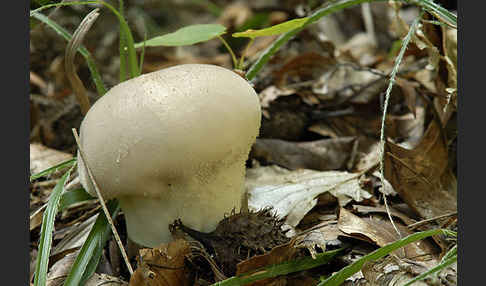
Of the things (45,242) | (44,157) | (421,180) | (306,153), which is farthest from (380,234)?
(44,157)

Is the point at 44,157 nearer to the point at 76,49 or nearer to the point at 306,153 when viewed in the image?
the point at 76,49

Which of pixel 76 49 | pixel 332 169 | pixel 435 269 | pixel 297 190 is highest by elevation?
pixel 76 49

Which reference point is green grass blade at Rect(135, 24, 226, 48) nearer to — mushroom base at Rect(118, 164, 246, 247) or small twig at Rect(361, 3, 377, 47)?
mushroom base at Rect(118, 164, 246, 247)

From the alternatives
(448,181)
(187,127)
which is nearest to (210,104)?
(187,127)

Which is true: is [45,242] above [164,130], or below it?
below

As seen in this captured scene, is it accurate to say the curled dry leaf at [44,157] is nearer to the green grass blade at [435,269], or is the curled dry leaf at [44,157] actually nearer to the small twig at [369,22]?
the green grass blade at [435,269]

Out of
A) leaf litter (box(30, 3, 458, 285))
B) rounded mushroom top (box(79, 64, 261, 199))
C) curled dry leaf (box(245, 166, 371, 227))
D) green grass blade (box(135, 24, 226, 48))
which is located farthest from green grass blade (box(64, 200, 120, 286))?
green grass blade (box(135, 24, 226, 48))

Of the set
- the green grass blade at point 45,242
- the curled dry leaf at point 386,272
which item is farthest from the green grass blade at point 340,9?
the green grass blade at point 45,242
